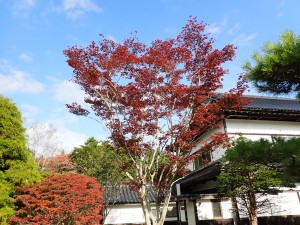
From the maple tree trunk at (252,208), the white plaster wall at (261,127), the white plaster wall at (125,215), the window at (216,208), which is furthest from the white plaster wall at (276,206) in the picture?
the white plaster wall at (125,215)

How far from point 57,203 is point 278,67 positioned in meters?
8.11

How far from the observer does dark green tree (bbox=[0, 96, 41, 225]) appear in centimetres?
1012

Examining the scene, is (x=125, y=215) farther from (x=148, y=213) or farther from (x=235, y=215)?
(x=148, y=213)

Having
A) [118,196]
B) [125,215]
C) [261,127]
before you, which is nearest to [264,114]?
[261,127]

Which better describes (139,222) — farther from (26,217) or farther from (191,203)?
(26,217)

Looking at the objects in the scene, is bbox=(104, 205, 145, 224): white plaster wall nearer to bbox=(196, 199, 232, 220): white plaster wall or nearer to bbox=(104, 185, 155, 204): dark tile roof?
bbox=(104, 185, 155, 204): dark tile roof

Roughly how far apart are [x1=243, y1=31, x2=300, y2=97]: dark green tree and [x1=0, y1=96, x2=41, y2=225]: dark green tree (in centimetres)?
894

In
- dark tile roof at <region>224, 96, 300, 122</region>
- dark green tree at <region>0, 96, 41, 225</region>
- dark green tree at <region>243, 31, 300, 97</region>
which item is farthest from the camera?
dark tile roof at <region>224, 96, 300, 122</region>

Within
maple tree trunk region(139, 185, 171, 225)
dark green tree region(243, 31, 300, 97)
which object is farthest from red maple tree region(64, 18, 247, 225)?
dark green tree region(243, 31, 300, 97)

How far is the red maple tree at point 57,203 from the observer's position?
373 inches

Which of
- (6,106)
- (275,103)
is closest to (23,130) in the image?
(6,106)

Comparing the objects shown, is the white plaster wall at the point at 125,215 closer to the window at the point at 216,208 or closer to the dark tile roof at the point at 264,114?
the window at the point at 216,208

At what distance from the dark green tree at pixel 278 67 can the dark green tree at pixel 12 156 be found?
352 inches

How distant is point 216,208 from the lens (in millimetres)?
13664
